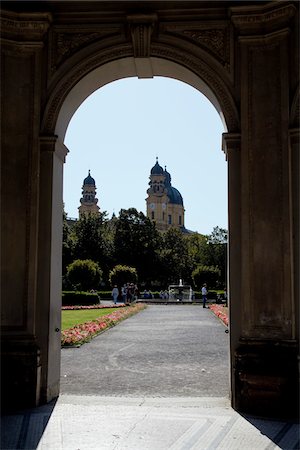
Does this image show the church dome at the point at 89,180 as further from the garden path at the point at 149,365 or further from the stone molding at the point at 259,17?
the stone molding at the point at 259,17

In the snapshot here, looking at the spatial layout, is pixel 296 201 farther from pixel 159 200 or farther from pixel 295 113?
pixel 159 200

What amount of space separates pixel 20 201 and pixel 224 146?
133 inches

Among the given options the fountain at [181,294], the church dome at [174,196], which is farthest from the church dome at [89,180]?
the fountain at [181,294]

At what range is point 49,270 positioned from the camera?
7738 mm

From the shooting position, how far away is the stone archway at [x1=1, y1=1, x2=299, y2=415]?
724 centimetres

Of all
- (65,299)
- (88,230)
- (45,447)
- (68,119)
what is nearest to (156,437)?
(45,447)

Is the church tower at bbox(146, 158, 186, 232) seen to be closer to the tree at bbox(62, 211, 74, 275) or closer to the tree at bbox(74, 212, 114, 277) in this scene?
the tree at bbox(74, 212, 114, 277)

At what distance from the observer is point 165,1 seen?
7832 mm

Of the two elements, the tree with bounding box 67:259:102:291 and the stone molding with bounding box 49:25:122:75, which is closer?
the stone molding with bounding box 49:25:122:75

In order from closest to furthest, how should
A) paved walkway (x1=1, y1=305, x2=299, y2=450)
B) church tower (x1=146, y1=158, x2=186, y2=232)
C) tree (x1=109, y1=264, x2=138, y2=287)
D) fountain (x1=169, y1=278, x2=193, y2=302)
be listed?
paved walkway (x1=1, y1=305, x2=299, y2=450) < tree (x1=109, y1=264, x2=138, y2=287) < fountain (x1=169, y1=278, x2=193, y2=302) < church tower (x1=146, y1=158, x2=186, y2=232)

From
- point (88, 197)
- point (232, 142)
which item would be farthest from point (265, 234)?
point (88, 197)

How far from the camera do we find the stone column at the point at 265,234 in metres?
7.03

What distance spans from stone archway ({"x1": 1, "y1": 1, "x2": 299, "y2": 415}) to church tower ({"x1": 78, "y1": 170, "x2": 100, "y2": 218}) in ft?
388

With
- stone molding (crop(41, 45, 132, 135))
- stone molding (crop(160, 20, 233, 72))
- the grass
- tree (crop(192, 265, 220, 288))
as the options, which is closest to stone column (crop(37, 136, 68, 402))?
stone molding (crop(41, 45, 132, 135))
